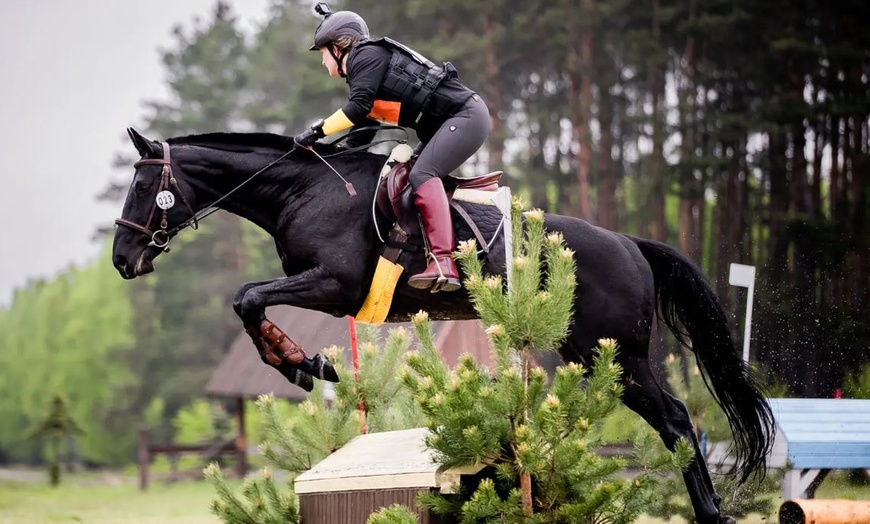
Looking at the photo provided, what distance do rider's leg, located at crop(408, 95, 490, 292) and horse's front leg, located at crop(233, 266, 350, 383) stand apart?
18.2 inches

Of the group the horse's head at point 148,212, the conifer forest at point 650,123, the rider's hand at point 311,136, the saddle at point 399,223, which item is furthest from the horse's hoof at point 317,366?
the conifer forest at point 650,123

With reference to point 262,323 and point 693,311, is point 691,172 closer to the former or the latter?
point 693,311

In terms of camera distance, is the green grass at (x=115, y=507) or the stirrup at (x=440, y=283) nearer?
the stirrup at (x=440, y=283)

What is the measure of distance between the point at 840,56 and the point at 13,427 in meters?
43.0

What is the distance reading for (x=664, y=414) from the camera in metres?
5.55

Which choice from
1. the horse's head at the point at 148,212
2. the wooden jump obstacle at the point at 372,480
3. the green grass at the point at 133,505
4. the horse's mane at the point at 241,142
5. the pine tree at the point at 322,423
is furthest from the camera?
the green grass at the point at 133,505

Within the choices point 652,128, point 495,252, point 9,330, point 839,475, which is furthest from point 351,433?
point 9,330

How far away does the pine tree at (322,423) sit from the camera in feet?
19.0

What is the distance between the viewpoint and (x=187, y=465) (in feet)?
121

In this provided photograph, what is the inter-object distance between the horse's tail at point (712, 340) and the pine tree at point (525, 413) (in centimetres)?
165

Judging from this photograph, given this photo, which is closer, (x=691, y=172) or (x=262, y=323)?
(x=262, y=323)

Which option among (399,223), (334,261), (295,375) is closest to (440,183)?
(399,223)

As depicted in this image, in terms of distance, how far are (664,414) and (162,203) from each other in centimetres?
295

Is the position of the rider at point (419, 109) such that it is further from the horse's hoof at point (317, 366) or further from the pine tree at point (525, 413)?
the pine tree at point (525, 413)
